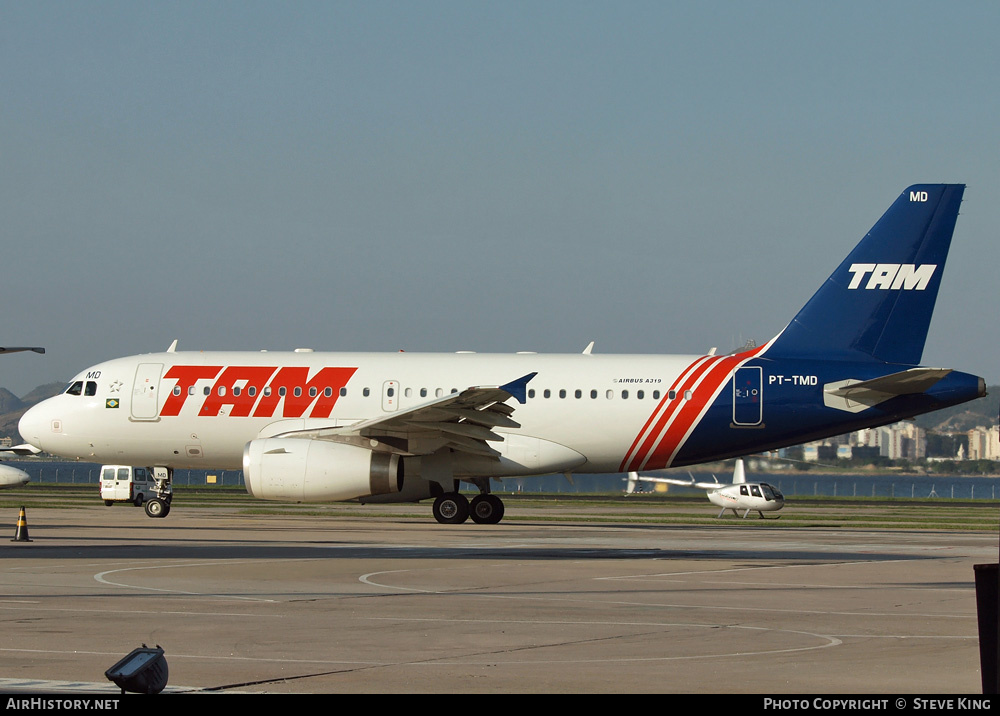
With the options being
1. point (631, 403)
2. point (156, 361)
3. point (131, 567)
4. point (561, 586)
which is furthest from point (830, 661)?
point (156, 361)

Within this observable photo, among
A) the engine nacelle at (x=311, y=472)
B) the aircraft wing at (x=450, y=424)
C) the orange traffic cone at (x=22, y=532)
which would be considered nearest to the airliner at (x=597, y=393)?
the aircraft wing at (x=450, y=424)

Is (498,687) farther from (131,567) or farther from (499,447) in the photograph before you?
(499,447)

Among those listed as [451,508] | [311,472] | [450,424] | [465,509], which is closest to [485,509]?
[465,509]

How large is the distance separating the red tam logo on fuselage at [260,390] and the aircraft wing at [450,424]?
131 centimetres

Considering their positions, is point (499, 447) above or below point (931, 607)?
above

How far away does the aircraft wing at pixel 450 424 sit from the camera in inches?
1104

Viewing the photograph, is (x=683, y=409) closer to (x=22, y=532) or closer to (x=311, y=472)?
(x=311, y=472)

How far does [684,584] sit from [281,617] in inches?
258

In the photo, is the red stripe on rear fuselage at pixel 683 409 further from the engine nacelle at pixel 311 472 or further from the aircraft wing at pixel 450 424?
the engine nacelle at pixel 311 472

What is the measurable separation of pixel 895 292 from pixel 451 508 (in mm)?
12678

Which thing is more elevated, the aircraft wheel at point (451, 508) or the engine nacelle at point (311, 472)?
the engine nacelle at point (311, 472)

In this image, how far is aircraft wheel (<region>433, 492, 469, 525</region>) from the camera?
31.3 meters

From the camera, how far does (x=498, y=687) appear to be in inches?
356

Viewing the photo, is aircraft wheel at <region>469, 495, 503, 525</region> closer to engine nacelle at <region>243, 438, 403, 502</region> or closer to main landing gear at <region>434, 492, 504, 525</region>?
main landing gear at <region>434, 492, 504, 525</region>
